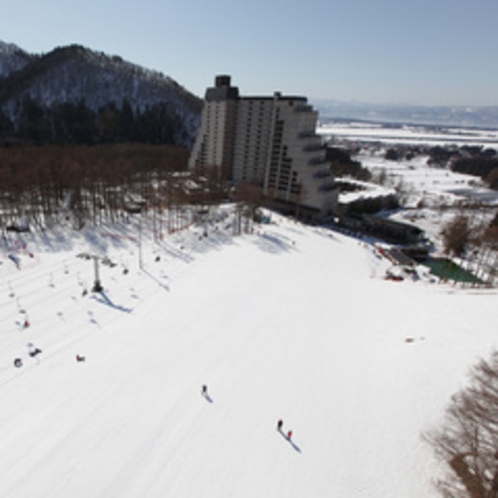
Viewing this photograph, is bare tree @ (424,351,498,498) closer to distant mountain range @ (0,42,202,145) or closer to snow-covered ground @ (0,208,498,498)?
snow-covered ground @ (0,208,498,498)

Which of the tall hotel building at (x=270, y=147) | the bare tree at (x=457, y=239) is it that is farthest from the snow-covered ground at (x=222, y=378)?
the tall hotel building at (x=270, y=147)

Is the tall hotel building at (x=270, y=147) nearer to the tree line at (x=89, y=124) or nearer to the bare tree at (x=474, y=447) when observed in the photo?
the tree line at (x=89, y=124)

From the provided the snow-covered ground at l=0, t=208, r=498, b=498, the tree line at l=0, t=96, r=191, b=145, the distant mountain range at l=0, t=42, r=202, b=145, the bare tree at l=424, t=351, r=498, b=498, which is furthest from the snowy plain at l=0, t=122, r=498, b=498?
the distant mountain range at l=0, t=42, r=202, b=145

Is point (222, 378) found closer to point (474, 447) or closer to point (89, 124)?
point (474, 447)

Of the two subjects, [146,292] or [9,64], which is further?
[9,64]

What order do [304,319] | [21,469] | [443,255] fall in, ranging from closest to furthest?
[21,469] → [304,319] → [443,255]

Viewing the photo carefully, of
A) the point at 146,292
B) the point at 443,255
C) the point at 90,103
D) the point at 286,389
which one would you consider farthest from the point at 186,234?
the point at 90,103

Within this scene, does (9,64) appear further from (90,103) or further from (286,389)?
(286,389)
